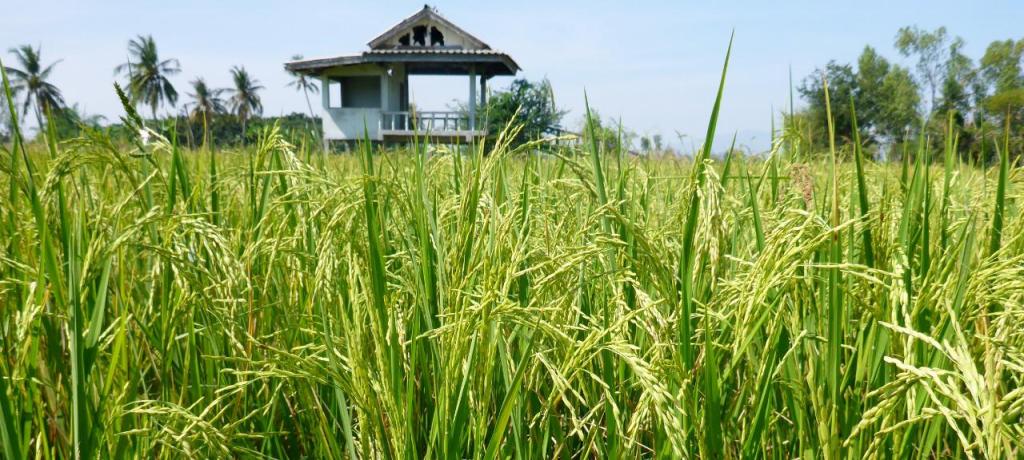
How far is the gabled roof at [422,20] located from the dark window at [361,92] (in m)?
2.85

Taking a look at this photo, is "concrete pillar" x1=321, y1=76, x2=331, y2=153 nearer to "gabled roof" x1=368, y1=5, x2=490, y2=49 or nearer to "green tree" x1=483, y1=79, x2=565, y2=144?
"gabled roof" x1=368, y1=5, x2=490, y2=49

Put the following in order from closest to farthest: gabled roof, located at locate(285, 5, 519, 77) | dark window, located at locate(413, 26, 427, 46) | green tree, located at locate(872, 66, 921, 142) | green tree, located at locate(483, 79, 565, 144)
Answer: green tree, located at locate(483, 79, 565, 144)
gabled roof, located at locate(285, 5, 519, 77)
dark window, located at locate(413, 26, 427, 46)
green tree, located at locate(872, 66, 921, 142)

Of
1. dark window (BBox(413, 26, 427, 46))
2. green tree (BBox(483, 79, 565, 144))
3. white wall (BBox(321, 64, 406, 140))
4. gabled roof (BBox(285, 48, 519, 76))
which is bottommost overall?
green tree (BBox(483, 79, 565, 144))

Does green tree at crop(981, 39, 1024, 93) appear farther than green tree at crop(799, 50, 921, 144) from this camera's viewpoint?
Yes

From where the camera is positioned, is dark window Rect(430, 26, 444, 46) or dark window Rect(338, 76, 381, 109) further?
dark window Rect(338, 76, 381, 109)

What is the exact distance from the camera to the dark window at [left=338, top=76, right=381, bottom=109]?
26.4 m

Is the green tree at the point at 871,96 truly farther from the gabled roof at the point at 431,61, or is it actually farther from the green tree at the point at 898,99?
the gabled roof at the point at 431,61

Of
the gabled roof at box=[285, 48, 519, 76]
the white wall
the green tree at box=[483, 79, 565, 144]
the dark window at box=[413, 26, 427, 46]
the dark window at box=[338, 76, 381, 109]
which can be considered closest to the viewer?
the green tree at box=[483, 79, 565, 144]

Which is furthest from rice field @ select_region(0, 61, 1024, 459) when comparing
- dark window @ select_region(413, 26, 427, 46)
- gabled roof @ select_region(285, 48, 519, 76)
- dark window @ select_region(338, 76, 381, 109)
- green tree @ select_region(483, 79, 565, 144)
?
dark window @ select_region(338, 76, 381, 109)

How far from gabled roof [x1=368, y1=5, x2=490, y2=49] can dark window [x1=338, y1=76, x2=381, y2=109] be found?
2.85m

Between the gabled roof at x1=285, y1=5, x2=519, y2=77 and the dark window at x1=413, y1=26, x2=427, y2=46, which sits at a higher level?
the dark window at x1=413, y1=26, x2=427, y2=46

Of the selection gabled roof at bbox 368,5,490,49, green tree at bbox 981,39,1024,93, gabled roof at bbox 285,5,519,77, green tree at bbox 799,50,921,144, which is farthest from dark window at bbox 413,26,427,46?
green tree at bbox 981,39,1024,93

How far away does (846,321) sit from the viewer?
0.98 m

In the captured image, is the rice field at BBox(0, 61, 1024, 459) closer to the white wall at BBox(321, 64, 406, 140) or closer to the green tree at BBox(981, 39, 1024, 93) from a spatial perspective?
the white wall at BBox(321, 64, 406, 140)
